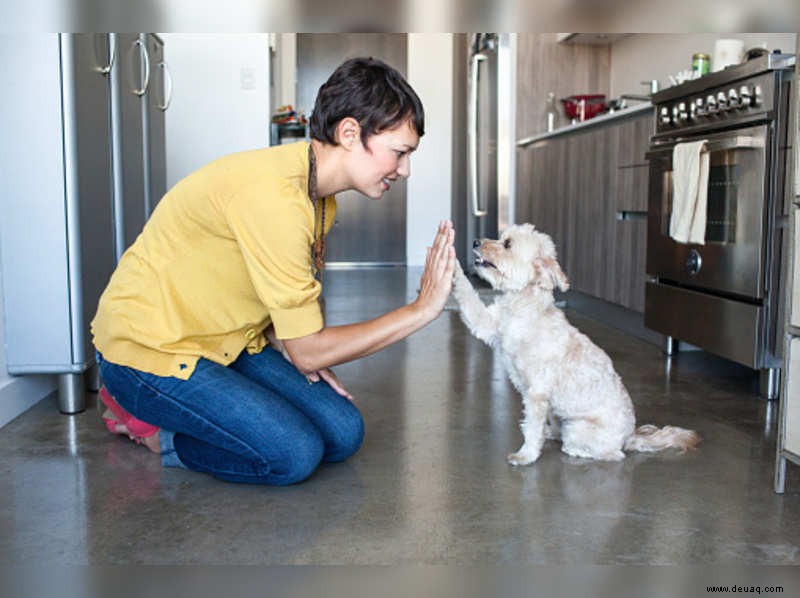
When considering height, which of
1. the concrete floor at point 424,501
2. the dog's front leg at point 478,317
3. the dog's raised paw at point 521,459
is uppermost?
the dog's front leg at point 478,317

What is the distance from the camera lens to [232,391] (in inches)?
72.5

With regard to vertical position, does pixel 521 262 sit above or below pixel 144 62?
below

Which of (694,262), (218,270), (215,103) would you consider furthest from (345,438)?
(215,103)

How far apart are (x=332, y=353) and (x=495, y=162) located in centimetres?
486

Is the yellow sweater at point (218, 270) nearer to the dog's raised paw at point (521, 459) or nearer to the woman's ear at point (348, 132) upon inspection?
the woman's ear at point (348, 132)

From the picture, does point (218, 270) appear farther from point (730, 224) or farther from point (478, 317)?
point (730, 224)

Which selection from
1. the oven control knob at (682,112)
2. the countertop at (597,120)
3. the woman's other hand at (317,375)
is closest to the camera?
the woman's other hand at (317,375)

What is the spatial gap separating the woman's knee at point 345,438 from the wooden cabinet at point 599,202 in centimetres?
227

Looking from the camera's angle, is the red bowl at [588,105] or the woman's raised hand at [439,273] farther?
the red bowl at [588,105]

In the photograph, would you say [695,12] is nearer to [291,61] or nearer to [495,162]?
[495,162]

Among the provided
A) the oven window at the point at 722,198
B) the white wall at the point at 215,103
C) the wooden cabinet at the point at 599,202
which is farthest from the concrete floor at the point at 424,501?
the white wall at the point at 215,103

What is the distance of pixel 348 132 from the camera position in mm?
1599

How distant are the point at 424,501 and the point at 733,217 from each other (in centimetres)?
181

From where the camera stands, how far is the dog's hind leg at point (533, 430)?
6.84ft
